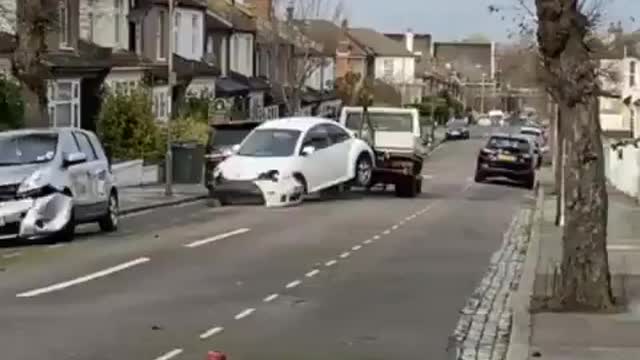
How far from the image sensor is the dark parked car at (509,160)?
48.6 meters

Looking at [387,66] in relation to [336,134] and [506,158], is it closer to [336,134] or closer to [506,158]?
[506,158]

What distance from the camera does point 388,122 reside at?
3744 cm

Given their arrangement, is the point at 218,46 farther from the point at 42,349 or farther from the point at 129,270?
the point at 42,349

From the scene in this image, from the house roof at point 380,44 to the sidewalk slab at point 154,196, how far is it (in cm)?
10000

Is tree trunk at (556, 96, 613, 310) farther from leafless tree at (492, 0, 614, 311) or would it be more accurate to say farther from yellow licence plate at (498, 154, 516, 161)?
yellow licence plate at (498, 154, 516, 161)

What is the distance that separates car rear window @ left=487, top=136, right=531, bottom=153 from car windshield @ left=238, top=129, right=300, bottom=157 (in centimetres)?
1759

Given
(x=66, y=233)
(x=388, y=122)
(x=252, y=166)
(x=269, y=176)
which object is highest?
(x=388, y=122)

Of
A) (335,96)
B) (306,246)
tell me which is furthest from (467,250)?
(335,96)

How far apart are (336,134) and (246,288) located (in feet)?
59.3

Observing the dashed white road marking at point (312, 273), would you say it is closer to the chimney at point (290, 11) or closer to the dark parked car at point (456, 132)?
the chimney at point (290, 11)

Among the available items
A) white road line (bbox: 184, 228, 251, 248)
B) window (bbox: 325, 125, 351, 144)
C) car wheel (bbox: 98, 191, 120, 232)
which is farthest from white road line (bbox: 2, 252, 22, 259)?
window (bbox: 325, 125, 351, 144)

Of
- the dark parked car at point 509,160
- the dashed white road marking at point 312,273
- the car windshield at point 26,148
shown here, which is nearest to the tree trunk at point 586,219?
the dashed white road marking at point 312,273

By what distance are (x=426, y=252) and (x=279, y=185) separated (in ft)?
35.6

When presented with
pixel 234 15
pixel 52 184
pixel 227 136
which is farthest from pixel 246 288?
pixel 234 15
